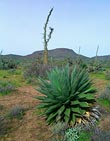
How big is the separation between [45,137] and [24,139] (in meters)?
0.57

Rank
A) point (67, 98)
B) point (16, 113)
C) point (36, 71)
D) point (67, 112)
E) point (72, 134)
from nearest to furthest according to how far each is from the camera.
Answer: point (72, 134) < point (67, 112) < point (67, 98) < point (16, 113) < point (36, 71)

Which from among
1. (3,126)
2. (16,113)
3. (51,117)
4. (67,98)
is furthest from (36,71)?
(51,117)

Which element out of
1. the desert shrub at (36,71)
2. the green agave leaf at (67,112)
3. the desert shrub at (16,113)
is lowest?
the desert shrub at (16,113)

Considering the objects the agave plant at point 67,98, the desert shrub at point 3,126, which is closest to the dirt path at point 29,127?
the desert shrub at point 3,126

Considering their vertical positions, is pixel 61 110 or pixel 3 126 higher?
pixel 61 110

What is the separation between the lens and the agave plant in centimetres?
932

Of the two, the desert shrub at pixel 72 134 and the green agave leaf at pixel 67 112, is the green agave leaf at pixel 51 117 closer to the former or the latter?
the green agave leaf at pixel 67 112

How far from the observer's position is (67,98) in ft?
31.4

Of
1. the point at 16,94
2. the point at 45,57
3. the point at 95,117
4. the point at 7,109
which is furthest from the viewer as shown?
the point at 45,57

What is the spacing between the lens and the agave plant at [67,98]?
932cm

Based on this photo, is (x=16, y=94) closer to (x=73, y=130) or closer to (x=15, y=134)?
(x=15, y=134)

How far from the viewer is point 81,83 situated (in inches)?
395

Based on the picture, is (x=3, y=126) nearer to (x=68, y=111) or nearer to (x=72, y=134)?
(x=68, y=111)

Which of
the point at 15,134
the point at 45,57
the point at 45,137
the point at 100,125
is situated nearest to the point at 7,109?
the point at 15,134
